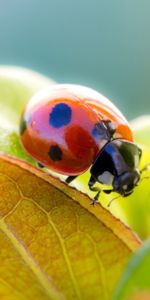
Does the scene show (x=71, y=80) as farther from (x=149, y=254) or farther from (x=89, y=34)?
(x=149, y=254)

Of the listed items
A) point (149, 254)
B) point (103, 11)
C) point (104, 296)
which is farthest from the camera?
point (103, 11)

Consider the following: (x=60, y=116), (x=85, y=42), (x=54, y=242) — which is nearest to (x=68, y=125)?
(x=60, y=116)

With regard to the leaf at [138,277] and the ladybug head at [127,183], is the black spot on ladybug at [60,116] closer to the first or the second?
the ladybug head at [127,183]

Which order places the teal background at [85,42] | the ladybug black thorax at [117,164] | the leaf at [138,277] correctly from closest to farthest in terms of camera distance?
the leaf at [138,277]
the ladybug black thorax at [117,164]
the teal background at [85,42]

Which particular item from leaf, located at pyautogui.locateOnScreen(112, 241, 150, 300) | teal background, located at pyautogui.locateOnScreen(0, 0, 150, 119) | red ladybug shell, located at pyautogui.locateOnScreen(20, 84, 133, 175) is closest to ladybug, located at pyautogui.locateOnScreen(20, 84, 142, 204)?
red ladybug shell, located at pyautogui.locateOnScreen(20, 84, 133, 175)

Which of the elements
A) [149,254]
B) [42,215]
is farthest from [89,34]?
[149,254]

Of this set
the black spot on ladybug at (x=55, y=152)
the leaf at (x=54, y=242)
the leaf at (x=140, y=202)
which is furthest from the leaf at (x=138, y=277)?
the black spot on ladybug at (x=55, y=152)

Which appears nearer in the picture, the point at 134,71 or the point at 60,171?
the point at 60,171
